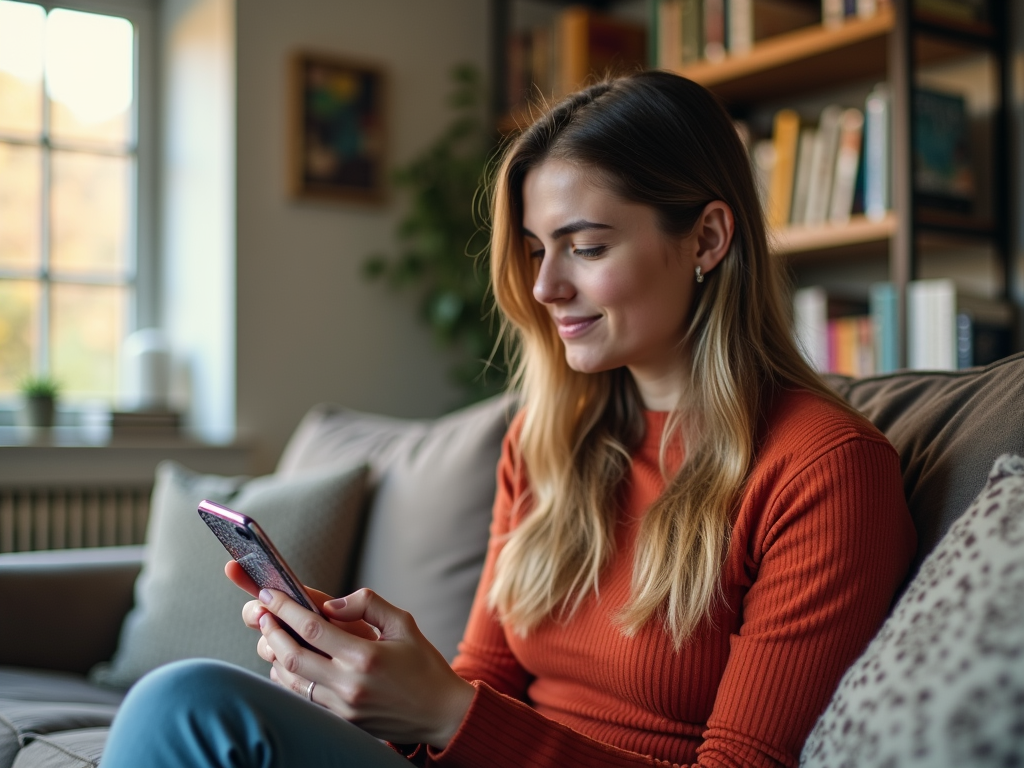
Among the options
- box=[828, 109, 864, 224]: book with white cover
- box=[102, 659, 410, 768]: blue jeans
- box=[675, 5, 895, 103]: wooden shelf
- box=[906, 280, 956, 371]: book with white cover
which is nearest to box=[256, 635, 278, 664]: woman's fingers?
box=[102, 659, 410, 768]: blue jeans

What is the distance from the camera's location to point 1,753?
4.22ft

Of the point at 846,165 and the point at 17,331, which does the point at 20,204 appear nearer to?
the point at 17,331

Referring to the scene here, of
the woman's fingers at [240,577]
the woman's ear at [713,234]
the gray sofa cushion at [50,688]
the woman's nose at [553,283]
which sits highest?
the woman's ear at [713,234]

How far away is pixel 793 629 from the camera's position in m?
0.94

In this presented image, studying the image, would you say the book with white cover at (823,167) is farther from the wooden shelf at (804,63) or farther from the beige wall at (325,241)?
the beige wall at (325,241)

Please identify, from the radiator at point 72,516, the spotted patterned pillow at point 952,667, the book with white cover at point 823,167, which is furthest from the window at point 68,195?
the spotted patterned pillow at point 952,667

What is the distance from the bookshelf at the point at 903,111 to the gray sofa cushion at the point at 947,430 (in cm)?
77

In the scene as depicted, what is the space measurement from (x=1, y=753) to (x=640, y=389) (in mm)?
931

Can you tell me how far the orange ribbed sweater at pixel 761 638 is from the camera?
3.05 feet

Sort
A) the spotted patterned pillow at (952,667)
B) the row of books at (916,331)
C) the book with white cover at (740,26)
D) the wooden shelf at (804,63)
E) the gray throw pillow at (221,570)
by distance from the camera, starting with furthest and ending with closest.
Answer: the book with white cover at (740,26)
the wooden shelf at (804,63)
the row of books at (916,331)
the gray throw pillow at (221,570)
the spotted patterned pillow at (952,667)

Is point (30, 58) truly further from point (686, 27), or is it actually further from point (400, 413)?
point (686, 27)

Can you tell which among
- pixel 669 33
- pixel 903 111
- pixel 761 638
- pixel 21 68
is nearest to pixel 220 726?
pixel 761 638

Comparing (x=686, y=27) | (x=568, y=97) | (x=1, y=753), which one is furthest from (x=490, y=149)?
(x=1, y=753)

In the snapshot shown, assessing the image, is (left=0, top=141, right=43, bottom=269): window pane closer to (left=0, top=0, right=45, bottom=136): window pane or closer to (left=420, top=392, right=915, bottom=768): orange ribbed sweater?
(left=0, top=0, right=45, bottom=136): window pane
